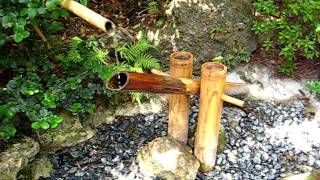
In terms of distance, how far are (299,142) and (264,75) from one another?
0.89 meters

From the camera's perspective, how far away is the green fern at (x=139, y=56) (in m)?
4.17

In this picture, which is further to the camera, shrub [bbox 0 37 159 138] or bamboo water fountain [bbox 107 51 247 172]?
A: shrub [bbox 0 37 159 138]

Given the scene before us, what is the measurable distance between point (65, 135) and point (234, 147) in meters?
1.46

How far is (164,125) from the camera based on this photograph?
Answer: 4.05 meters

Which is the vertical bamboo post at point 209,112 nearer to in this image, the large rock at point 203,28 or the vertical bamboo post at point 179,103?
the vertical bamboo post at point 179,103

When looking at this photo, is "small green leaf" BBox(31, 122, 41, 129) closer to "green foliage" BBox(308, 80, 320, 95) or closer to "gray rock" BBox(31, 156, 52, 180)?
"gray rock" BBox(31, 156, 52, 180)

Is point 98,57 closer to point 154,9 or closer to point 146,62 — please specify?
point 146,62

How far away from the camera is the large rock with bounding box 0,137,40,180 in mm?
3197

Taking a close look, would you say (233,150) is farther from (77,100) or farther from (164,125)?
(77,100)

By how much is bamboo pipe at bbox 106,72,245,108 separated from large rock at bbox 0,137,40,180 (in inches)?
34.4

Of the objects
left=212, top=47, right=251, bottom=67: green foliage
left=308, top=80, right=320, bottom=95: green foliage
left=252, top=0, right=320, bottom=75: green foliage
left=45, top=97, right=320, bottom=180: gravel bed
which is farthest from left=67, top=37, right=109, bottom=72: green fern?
left=308, top=80, right=320, bottom=95: green foliage

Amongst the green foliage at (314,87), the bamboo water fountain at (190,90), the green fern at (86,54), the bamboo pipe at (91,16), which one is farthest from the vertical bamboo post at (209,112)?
the green foliage at (314,87)

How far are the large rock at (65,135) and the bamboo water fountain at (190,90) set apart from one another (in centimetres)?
78

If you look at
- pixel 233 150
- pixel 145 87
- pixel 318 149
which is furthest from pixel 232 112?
pixel 145 87
